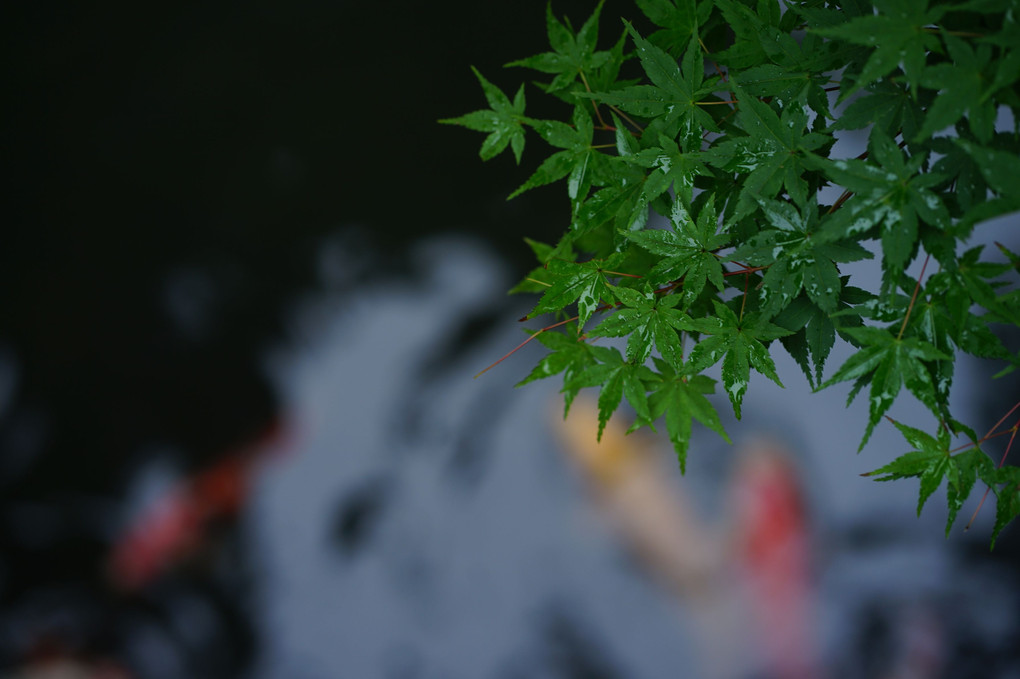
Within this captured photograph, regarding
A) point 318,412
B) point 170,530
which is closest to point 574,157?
point 318,412

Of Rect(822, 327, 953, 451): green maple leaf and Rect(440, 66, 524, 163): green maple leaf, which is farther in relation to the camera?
Rect(440, 66, 524, 163): green maple leaf

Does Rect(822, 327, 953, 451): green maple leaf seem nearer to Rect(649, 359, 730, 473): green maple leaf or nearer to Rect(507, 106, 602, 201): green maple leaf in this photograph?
Rect(649, 359, 730, 473): green maple leaf

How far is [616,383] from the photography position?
2.42ft

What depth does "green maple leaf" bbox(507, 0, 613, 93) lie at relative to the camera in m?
0.76

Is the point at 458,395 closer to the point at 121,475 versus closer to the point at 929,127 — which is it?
the point at 121,475

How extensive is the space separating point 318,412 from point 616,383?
1373 mm

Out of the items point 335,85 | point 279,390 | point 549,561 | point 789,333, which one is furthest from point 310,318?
point 789,333

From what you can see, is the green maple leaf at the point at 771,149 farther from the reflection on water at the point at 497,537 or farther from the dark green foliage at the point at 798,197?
the reflection on water at the point at 497,537

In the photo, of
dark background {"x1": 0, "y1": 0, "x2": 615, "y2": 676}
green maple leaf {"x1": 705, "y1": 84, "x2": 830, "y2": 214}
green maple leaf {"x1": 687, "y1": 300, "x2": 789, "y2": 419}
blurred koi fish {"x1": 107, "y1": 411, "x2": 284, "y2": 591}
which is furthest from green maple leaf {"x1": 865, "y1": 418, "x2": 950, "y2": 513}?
blurred koi fish {"x1": 107, "y1": 411, "x2": 284, "y2": 591}

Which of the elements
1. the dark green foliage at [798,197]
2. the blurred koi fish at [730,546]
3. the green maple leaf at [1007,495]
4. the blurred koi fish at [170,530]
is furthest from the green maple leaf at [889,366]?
the blurred koi fish at [170,530]

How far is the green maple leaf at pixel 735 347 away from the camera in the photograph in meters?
0.68

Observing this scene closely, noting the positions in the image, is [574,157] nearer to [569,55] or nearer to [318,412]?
[569,55]

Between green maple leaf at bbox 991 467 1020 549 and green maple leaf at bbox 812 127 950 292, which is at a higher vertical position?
green maple leaf at bbox 812 127 950 292

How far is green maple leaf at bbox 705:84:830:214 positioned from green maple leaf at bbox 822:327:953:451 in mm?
144
